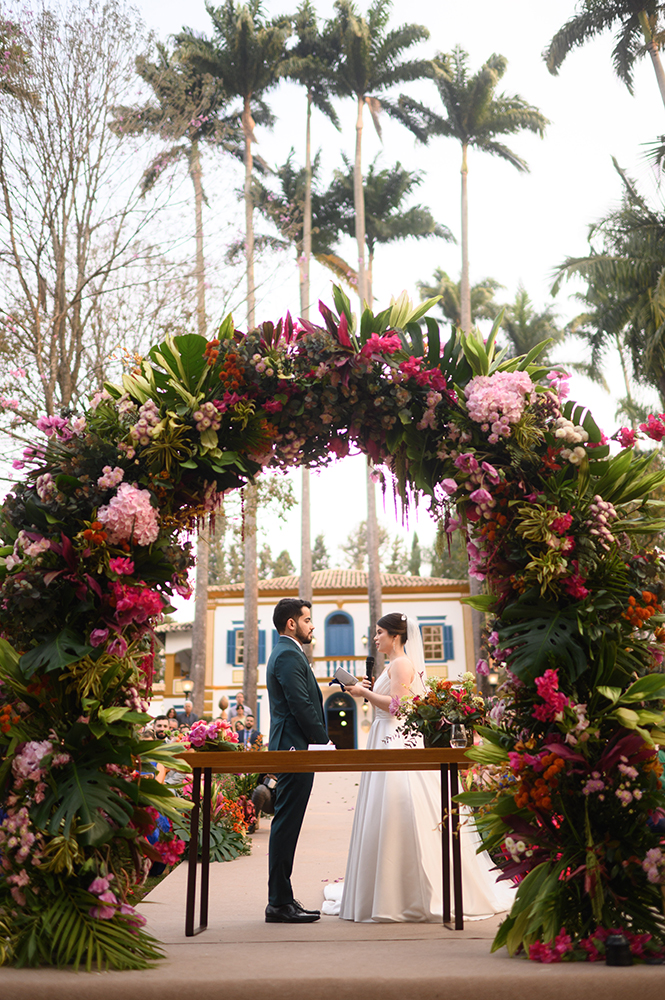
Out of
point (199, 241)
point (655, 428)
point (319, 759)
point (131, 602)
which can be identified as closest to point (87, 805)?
point (131, 602)

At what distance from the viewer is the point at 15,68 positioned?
31.8 ft

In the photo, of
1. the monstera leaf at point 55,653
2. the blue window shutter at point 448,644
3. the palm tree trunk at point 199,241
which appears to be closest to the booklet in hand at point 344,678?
the monstera leaf at point 55,653

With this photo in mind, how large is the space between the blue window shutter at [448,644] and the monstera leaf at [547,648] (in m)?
26.2

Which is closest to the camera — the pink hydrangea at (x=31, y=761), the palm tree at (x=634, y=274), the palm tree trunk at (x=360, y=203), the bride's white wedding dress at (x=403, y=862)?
the pink hydrangea at (x=31, y=761)

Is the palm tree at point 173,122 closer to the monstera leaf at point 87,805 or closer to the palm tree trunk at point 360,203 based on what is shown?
the monstera leaf at point 87,805

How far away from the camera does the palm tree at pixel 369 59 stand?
2584 cm

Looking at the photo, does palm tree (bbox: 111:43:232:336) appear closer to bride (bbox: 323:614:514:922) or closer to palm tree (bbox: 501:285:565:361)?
bride (bbox: 323:614:514:922)

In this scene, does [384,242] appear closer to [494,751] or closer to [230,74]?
[230,74]

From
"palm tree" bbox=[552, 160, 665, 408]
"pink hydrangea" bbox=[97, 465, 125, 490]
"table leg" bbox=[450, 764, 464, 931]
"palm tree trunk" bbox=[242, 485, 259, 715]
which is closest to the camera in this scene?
"pink hydrangea" bbox=[97, 465, 125, 490]

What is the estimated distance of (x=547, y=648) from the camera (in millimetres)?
3818

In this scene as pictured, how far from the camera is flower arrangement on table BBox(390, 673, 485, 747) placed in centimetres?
511

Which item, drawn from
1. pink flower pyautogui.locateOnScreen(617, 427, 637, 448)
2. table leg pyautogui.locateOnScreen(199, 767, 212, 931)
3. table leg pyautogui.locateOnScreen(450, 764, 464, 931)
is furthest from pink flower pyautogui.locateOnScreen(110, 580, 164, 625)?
pink flower pyautogui.locateOnScreen(617, 427, 637, 448)

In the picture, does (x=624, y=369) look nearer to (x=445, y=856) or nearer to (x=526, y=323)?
(x=526, y=323)

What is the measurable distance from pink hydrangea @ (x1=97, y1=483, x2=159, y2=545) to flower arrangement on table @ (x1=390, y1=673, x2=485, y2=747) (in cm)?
220
